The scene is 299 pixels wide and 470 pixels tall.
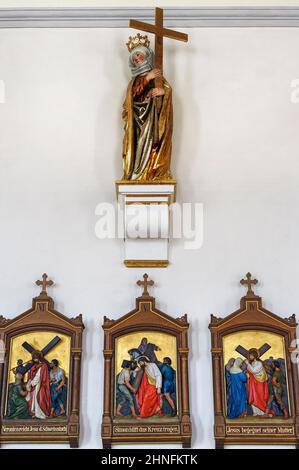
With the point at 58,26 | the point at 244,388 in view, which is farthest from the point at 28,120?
the point at 244,388

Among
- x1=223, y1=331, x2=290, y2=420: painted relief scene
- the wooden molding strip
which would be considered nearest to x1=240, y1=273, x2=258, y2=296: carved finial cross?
x1=223, y1=331, x2=290, y2=420: painted relief scene

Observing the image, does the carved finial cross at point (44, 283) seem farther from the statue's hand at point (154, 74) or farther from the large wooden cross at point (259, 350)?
the statue's hand at point (154, 74)

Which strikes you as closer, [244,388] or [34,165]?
[244,388]

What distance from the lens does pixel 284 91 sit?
595 cm

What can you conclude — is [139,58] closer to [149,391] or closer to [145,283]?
[145,283]

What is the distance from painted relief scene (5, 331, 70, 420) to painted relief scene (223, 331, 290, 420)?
125cm

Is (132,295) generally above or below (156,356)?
above

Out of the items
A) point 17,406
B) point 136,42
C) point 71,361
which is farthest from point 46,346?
point 136,42

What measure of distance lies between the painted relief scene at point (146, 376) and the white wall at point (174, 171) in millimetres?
167

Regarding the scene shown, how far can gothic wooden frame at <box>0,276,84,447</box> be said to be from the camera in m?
4.79

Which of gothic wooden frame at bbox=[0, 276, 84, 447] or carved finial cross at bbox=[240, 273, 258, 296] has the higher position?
carved finial cross at bbox=[240, 273, 258, 296]

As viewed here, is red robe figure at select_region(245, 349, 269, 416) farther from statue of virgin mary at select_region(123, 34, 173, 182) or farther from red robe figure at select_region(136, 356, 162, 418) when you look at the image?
statue of virgin mary at select_region(123, 34, 173, 182)
